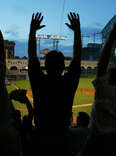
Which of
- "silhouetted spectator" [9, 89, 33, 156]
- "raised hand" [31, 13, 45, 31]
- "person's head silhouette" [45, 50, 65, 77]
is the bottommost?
"silhouetted spectator" [9, 89, 33, 156]

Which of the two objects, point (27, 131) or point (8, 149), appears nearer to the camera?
point (8, 149)

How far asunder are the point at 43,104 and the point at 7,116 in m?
0.38

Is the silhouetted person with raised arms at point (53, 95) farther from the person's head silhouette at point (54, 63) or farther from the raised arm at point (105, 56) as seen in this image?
the raised arm at point (105, 56)

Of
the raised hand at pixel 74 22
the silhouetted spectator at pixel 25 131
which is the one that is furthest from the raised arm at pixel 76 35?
the silhouetted spectator at pixel 25 131

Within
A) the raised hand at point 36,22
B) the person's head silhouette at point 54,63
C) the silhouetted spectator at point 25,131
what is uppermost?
the raised hand at point 36,22

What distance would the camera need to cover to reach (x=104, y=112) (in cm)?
162

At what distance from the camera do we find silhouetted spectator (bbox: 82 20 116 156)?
4.90ft

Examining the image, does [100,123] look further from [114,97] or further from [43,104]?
[43,104]

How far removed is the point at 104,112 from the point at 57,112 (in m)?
0.43

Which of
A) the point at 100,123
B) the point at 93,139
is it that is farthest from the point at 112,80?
the point at 93,139

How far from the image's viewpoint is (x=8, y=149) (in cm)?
151

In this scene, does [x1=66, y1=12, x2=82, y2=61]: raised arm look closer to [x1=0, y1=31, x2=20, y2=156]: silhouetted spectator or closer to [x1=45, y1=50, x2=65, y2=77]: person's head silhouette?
[x1=45, y1=50, x2=65, y2=77]: person's head silhouette

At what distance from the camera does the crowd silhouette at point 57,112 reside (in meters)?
1.51

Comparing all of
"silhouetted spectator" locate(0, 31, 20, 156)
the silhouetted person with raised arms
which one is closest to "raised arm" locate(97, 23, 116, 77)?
the silhouetted person with raised arms
